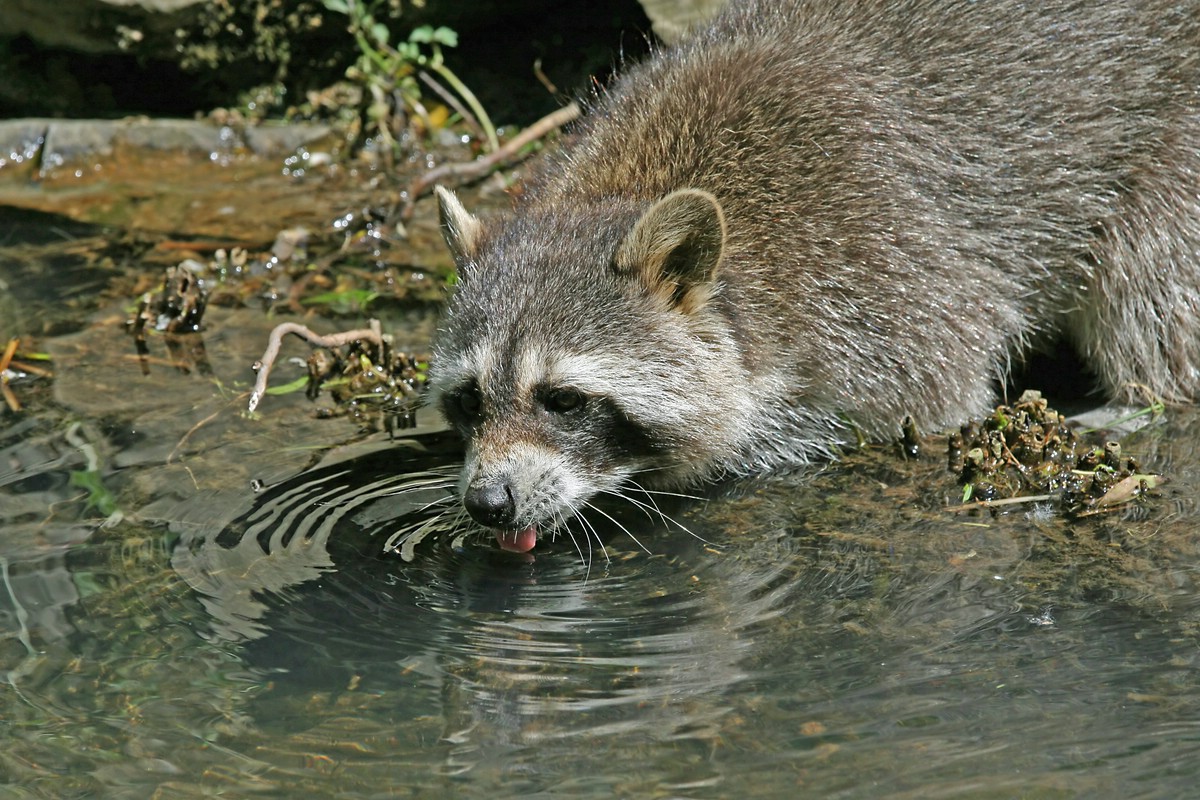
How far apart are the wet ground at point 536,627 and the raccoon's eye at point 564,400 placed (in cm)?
→ 62

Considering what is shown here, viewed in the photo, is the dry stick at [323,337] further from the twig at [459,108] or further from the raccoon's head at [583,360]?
the twig at [459,108]

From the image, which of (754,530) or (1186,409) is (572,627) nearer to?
(754,530)

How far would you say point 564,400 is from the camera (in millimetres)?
5660

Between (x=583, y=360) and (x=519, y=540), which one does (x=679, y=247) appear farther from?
(x=519, y=540)

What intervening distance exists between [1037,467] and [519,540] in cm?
239

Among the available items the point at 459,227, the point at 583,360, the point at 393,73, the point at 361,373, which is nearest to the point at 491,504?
the point at 583,360

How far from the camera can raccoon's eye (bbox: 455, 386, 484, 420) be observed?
18.9 feet

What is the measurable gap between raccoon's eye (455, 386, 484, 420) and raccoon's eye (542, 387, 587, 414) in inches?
11.7

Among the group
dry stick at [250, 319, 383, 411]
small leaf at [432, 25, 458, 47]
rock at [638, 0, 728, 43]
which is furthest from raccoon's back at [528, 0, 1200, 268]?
small leaf at [432, 25, 458, 47]

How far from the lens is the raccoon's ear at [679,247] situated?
18.7ft

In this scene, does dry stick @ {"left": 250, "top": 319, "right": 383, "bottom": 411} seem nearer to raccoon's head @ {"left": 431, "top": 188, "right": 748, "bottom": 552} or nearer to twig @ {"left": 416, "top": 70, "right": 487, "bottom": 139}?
raccoon's head @ {"left": 431, "top": 188, "right": 748, "bottom": 552}

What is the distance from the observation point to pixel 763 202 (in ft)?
21.1

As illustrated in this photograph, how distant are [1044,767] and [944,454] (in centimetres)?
276

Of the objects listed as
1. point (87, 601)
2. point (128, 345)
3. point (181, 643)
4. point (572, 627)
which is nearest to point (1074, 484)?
point (572, 627)
